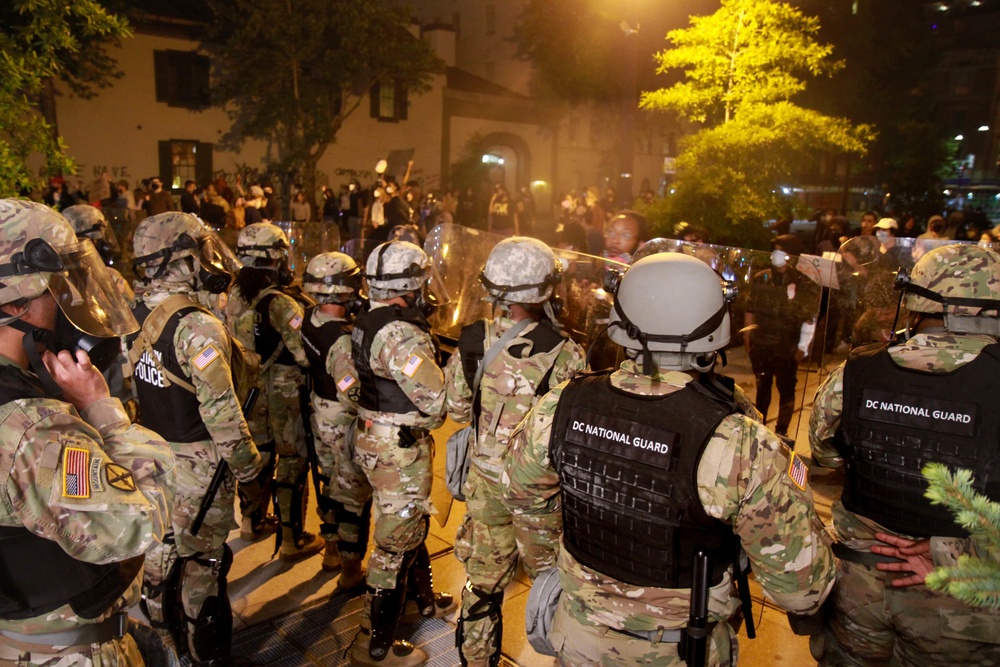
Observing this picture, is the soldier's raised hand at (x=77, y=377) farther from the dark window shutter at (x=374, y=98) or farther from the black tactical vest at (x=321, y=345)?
the dark window shutter at (x=374, y=98)

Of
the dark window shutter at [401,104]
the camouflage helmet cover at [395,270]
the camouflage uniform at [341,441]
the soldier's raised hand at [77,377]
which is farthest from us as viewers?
the dark window shutter at [401,104]

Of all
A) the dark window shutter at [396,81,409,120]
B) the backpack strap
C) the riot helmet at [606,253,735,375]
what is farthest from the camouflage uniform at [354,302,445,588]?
the dark window shutter at [396,81,409,120]

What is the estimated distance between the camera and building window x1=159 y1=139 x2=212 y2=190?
22766 mm

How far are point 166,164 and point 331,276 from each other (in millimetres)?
21019

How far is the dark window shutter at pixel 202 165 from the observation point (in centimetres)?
2344

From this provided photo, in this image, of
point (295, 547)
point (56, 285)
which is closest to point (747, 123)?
point (295, 547)

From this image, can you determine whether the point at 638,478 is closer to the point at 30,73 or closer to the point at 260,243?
the point at 260,243

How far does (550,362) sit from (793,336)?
282 cm

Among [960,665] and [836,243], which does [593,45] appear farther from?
[960,665]

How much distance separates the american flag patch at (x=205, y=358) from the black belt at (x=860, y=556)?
3.03 metres

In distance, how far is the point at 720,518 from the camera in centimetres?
226

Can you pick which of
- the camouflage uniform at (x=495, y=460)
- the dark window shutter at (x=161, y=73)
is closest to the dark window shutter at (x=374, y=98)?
the dark window shutter at (x=161, y=73)

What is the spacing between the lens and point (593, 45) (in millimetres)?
27000

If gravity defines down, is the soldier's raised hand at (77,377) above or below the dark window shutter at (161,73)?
below
